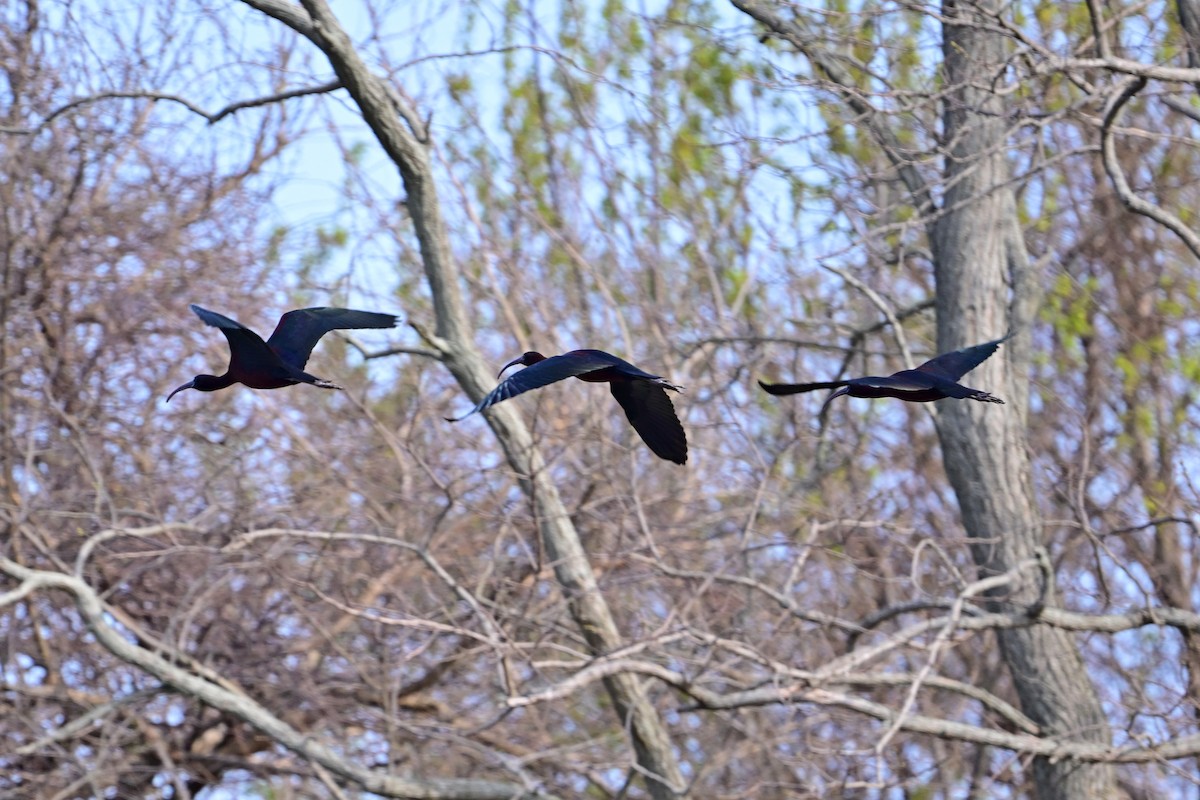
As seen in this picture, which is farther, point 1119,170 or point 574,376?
point 1119,170

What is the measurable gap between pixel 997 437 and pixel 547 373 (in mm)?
5228

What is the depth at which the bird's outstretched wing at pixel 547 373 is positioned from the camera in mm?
3119

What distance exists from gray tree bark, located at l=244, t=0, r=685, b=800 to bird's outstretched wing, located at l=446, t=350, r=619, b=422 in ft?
13.6

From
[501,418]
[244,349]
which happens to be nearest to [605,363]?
[244,349]

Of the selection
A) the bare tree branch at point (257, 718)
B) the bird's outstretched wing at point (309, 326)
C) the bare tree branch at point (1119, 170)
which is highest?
the bare tree branch at point (1119, 170)

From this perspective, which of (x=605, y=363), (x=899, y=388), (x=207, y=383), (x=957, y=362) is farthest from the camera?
(x=957, y=362)

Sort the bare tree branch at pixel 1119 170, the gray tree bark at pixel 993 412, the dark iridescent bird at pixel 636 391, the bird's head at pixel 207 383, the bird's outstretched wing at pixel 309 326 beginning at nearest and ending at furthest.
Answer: the dark iridescent bird at pixel 636 391 < the bird's head at pixel 207 383 < the bird's outstretched wing at pixel 309 326 < the bare tree branch at pixel 1119 170 < the gray tree bark at pixel 993 412

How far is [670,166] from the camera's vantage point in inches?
475

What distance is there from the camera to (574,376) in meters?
3.26

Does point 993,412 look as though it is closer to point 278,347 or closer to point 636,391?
point 636,391

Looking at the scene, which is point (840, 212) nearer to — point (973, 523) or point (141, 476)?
point (973, 523)

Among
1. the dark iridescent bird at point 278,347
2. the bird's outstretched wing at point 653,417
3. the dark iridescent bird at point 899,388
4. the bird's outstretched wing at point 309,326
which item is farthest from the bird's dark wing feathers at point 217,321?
the bird's outstretched wing at point 653,417

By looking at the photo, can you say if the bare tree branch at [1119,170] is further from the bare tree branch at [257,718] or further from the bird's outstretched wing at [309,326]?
the bare tree branch at [257,718]

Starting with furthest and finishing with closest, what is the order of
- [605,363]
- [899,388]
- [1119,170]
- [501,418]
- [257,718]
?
[501,418], [257,718], [1119,170], [605,363], [899,388]
